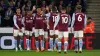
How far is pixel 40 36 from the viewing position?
25094mm

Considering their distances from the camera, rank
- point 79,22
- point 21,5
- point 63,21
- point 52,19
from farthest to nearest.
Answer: point 21,5 < point 52,19 < point 79,22 < point 63,21

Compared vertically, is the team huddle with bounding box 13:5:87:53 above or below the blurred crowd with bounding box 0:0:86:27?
below

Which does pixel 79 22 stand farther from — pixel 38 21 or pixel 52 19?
pixel 38 21

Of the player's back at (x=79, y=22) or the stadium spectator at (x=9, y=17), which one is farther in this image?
the stadium spectator at (x=9, y=17)

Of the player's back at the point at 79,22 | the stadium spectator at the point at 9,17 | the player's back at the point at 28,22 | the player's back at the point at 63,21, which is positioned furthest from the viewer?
the stadium spectator at the point at 9,17

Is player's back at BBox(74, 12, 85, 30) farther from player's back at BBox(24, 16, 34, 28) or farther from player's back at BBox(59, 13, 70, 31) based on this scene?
player's back at BBox(24, 16, 34, 28)

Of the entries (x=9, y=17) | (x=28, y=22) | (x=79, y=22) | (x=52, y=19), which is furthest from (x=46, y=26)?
(x=9, y=17)

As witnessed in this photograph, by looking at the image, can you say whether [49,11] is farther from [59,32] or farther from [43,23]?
[59,32]

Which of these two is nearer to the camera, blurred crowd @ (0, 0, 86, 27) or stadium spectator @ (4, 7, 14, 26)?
stadium spectator @ (4, 7, 14, 26)

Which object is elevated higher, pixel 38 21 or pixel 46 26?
pixel 38 21

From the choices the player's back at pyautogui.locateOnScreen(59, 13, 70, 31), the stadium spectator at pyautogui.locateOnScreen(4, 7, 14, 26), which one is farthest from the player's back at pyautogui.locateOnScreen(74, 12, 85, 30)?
the stadium spectator at pyautogui.locateOnScreen(4, 7, 14, 26)

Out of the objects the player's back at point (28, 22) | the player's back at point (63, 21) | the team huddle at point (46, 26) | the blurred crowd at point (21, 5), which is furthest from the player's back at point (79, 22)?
the blurred crowd at point (21, 5)

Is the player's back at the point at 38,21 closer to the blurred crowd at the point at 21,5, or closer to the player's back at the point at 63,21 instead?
the player's back at the point at 63,21

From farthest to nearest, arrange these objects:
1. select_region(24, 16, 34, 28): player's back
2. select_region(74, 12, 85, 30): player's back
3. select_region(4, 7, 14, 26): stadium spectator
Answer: select_region(4, 7, 14, 26): stadium spectator → select_region(24, 16, 34, 28): player's back → select_region(74, 12, 85, 30): player's back
